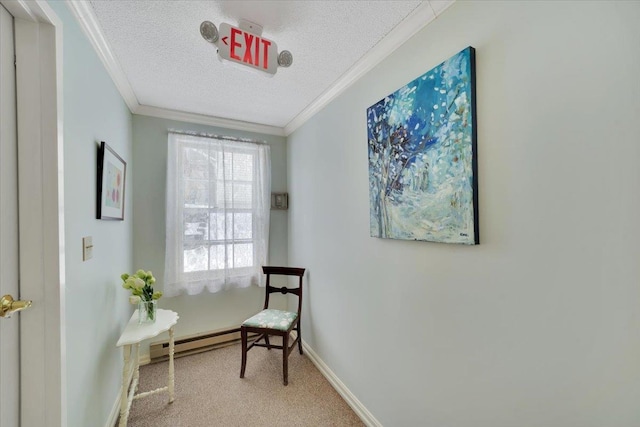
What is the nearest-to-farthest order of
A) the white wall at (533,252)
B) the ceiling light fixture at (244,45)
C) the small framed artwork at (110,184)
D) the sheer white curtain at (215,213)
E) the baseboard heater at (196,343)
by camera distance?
1. the white wall at (533,252)
2. the ceiling light fixture at (244,45)
3. the small framed artwork at (110,184)
4. the baseboard heater at (196,343)
5. the sheer white curtain at (215,213)

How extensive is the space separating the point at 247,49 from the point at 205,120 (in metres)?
1.49

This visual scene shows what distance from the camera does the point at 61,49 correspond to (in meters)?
0.98

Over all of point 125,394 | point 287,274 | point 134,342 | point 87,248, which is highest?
point 87,248

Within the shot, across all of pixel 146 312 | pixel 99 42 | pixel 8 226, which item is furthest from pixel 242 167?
pixel 8 226

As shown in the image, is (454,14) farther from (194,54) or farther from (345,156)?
(194,54)

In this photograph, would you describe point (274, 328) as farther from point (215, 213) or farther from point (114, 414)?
point (215, 213)

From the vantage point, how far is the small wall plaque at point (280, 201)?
2914 mm

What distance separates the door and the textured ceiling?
0.63 metres

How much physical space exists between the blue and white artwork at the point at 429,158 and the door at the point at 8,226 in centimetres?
A: 157

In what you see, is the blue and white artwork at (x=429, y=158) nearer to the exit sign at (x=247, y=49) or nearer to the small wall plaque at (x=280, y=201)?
the exit sign at (x=247, y=49)

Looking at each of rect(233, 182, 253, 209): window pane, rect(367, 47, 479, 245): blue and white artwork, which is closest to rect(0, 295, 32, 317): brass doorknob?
rect(367, 47, 479, 245): blue and white artwork

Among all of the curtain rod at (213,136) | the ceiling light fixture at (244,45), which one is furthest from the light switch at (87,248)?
the curtain rod at (213,136)

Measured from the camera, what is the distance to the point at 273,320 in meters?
2.18

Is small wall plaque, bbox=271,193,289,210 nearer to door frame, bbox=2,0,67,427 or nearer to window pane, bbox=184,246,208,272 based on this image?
window pane, bbox=184,246,208,272
